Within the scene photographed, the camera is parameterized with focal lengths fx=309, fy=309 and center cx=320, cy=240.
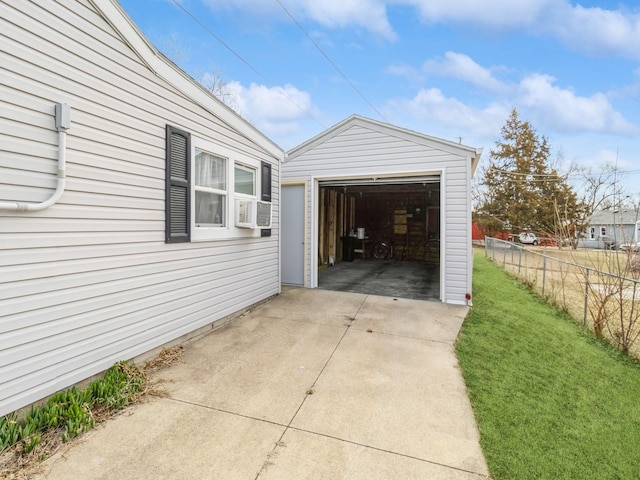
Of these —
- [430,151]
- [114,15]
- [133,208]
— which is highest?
[114,15]

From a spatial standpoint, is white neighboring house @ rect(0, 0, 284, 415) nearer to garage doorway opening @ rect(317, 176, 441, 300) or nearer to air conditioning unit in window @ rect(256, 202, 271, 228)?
air conditioning unit in window @ rect(256, 202, 271, 228)

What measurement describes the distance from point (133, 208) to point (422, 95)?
17.6 meters

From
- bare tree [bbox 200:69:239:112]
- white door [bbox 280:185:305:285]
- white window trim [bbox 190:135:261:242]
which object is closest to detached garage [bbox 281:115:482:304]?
white door [bbox 280:185:305:285]

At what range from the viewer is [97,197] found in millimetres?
2605

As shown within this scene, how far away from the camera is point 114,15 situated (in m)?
2.71

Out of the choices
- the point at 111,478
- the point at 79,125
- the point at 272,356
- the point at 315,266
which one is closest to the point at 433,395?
the point at 272,356

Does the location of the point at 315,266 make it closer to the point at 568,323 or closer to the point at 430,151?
the point at 430,151

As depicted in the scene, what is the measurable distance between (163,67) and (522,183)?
77.5 feet

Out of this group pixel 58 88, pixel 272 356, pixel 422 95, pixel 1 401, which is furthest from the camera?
pixel 422 95

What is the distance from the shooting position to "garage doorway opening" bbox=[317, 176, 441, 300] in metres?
8.02

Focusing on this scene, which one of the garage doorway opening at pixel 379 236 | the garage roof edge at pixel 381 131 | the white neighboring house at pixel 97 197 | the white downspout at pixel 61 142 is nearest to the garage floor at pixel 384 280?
the garage doorway opening at pixel 379 236

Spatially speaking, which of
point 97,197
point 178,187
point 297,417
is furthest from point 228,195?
point 297,417

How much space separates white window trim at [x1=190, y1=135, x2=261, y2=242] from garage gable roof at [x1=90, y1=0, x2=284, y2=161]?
0.40 metres

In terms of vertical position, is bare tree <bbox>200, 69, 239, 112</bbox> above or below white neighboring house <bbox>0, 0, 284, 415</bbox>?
above
